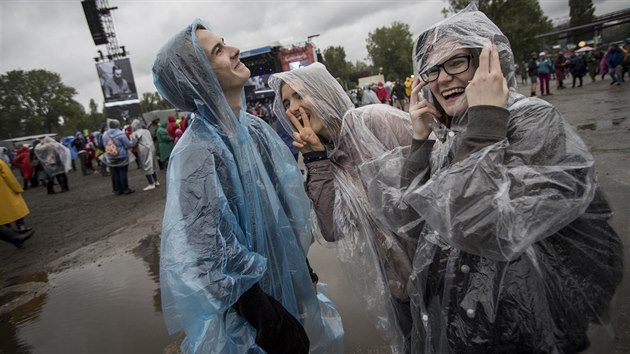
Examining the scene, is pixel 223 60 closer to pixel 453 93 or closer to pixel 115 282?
pixel 453 93

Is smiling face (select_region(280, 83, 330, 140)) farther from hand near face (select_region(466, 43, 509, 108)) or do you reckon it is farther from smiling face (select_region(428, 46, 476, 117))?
hand near face (select_region(466, 43, 509, 108))

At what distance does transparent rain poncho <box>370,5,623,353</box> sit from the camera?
90 cm

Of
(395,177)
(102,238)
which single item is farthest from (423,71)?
(102,238)

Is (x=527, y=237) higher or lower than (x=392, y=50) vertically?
lower

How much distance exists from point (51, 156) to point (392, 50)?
6790 centimetres

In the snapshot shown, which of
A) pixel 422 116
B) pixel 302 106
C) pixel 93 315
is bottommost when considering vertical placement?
pixel 93 315

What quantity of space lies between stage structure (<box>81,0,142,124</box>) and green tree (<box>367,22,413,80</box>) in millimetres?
44864

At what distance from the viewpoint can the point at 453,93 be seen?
48.5 inches

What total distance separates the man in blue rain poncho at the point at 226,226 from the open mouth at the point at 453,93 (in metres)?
0.83

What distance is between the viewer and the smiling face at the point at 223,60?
1.49 m

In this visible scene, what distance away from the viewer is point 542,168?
917mm

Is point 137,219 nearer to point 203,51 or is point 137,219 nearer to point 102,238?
point 102,238

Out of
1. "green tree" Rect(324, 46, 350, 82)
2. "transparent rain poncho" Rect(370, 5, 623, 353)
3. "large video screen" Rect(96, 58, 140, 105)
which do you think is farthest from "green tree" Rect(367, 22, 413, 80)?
"transparent rain poncho" Rect(370, 5, 623, 353)

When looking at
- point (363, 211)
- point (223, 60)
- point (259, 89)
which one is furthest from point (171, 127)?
point (259, 89)
